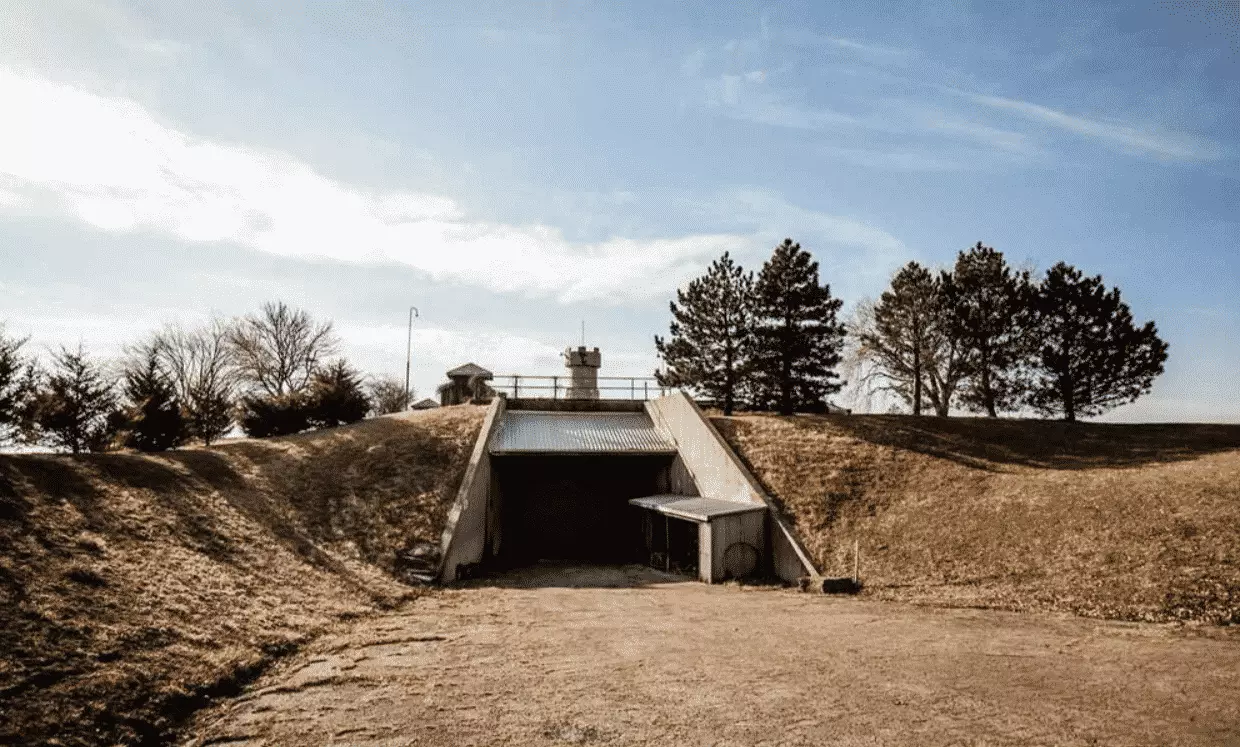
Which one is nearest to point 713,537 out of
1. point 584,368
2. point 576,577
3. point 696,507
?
point 696,507

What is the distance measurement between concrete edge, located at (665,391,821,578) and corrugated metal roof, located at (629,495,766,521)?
0.58 meters

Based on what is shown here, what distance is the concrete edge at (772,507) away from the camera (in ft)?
61.7

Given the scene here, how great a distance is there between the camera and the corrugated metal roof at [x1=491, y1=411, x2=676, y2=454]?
1020 inches

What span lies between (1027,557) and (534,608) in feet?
44.4

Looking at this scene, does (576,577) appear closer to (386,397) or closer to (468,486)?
(468,486)

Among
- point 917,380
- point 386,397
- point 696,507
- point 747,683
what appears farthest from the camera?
point 386,397

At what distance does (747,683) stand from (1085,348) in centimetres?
3483

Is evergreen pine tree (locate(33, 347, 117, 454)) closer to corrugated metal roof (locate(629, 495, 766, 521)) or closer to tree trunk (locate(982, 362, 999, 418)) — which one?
corrugated metal roof (locate(629, 495, 766, 521))

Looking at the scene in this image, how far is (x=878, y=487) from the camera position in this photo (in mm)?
22625

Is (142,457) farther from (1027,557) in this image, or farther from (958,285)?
(958,285)

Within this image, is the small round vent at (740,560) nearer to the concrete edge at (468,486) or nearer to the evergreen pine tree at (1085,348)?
the concrete edge at (468,486)

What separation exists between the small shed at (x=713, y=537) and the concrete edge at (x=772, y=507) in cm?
55

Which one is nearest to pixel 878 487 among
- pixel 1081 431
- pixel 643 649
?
pixel 643 649

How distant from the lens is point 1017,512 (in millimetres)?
19344
